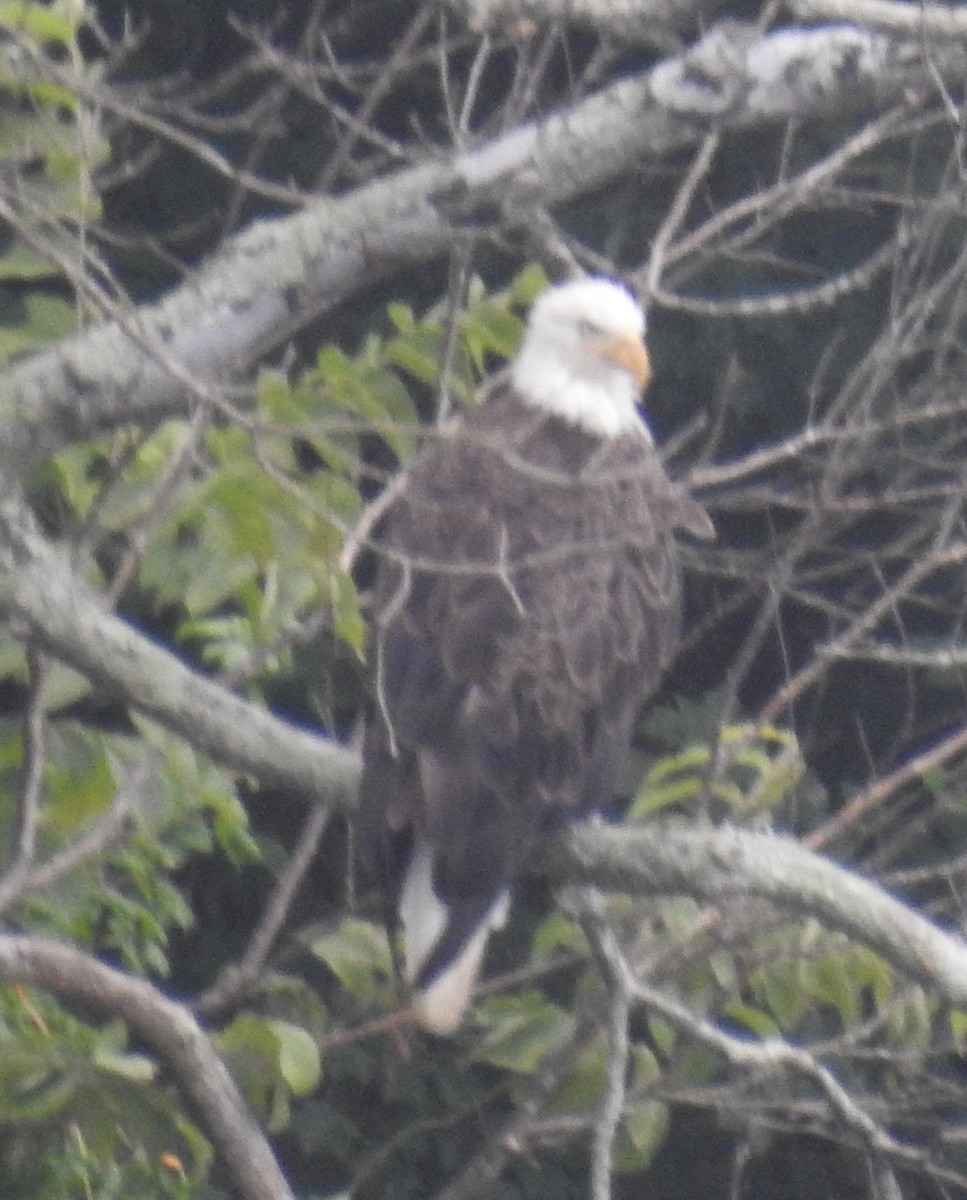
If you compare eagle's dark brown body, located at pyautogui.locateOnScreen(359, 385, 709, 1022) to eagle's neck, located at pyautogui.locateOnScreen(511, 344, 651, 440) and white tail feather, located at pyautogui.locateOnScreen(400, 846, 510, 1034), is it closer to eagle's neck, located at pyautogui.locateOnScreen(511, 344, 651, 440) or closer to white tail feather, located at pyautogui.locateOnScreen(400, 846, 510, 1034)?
white tail feather, located at pyautogui.locateOnScreen(400, 846, 510, 1034)

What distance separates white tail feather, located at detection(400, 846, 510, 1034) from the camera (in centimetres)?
308

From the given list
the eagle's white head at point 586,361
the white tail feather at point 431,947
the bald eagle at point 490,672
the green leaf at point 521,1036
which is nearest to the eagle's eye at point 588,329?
the eagle's white head at point 586,361

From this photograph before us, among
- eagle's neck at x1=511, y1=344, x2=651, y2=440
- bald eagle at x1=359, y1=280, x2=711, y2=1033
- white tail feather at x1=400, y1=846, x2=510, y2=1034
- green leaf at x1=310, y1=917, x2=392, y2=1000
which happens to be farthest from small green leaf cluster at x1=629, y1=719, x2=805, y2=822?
eagle's neck at x1=511, y1=344, x2=651, y2=440

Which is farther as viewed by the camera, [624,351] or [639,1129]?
[624,351]

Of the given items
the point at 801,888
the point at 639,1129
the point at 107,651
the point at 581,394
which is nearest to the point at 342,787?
the point at 107,651

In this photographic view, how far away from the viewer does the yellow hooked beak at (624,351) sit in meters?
3.65

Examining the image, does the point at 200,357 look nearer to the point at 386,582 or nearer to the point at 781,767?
the point at 386,582

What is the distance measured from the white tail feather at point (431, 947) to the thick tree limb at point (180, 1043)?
1.05 feet

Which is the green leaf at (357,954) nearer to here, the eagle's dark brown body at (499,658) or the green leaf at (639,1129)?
the eagle's dark brown body at (499,658)

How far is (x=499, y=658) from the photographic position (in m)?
3.12

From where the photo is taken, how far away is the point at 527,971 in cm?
348

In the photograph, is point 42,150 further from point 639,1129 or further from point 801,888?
point 639,1129

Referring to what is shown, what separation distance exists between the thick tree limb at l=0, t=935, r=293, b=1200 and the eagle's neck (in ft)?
3.83

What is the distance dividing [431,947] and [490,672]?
32 centimetres
